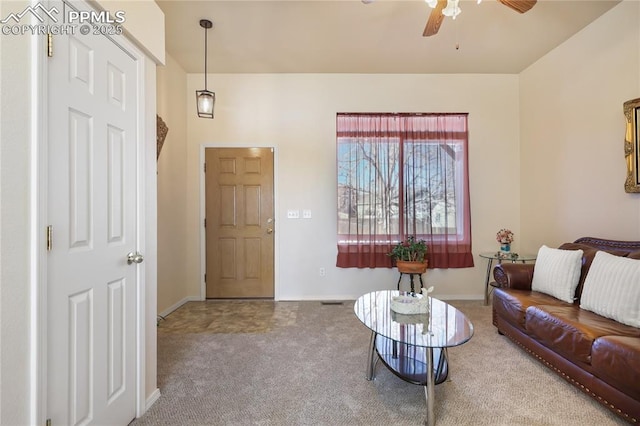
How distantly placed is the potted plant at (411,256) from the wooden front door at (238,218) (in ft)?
5.50

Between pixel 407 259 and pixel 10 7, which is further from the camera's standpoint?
pixel 407 259

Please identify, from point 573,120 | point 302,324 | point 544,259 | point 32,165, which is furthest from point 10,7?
point 573,120

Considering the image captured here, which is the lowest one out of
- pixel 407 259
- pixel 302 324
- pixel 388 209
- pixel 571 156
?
pixel 302 324

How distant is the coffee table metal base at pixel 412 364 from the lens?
1.48 m

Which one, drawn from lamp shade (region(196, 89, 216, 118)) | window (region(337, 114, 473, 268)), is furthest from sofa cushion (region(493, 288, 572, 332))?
lamp shade (region(196, 89, 216, 118))

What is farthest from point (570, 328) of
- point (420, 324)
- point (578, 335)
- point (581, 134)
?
point (581, 134)

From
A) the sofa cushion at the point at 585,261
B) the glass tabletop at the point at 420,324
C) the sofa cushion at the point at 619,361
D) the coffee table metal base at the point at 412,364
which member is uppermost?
the sofa cushion at the point at 585,261

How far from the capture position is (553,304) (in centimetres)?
217

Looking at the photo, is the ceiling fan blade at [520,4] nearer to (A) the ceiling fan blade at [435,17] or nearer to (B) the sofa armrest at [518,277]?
(A) the ceiling fan blade at [435,17]

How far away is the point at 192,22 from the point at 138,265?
243 cm

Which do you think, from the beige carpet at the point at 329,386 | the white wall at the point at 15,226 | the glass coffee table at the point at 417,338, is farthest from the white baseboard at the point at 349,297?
the white wall at the point at 15,226

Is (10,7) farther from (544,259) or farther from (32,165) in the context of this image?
(544,259)

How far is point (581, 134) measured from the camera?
2.85m

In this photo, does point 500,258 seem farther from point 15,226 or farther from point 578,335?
point 15,226
